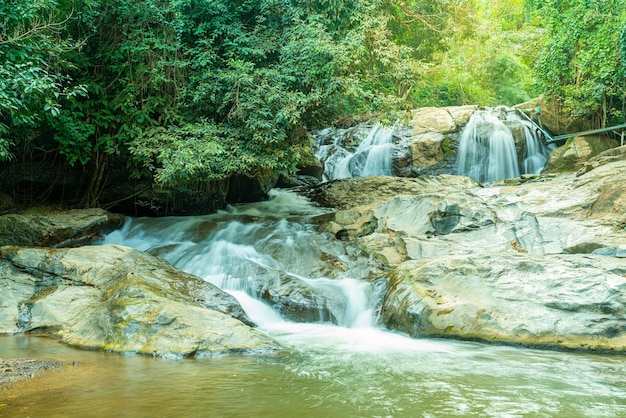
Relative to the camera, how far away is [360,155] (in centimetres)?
1642

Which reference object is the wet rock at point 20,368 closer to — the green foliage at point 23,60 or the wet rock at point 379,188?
the green foliage at point 23,60

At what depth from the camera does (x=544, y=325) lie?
5.79 meters

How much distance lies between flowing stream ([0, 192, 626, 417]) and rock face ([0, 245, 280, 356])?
286 mm

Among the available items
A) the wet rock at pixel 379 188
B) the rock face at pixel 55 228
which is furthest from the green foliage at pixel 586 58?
the rock face at pixel 55 228

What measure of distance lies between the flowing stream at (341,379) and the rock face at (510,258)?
33 cm

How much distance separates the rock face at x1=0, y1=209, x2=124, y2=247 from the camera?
30.0 ft

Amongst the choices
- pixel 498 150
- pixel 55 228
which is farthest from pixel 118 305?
pixel 498 150

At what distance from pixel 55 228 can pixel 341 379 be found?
24.4 feet

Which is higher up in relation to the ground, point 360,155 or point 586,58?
point 586,58

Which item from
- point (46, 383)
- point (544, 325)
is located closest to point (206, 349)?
point (46, 383)

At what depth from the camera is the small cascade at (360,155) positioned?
1591cm

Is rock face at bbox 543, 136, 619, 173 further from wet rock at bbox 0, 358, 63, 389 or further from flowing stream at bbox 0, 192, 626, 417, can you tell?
wet rock at bbox 0, 358, 63, 389

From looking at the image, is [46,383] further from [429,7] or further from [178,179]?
[429,7]

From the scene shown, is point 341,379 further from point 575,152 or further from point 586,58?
point 586,58
